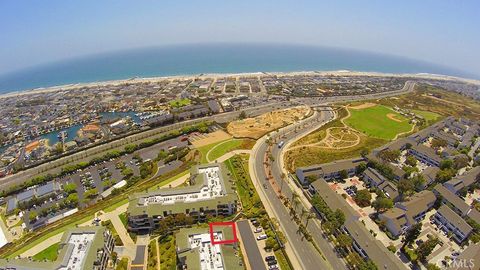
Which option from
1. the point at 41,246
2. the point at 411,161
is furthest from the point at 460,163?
the point at 41,246

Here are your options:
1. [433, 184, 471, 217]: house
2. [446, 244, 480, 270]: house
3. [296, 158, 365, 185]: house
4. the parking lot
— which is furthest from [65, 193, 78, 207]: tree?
[433, 184, 471, 217]: house

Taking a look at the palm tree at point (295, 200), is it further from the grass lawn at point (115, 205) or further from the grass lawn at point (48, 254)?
the grass lawn at point (48, 254)

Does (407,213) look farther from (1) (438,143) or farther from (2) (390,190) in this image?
(1) (438,143)

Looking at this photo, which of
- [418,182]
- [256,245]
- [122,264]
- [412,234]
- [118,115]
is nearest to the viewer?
[122,264]

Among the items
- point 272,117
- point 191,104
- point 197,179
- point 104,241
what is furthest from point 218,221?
point 191,104

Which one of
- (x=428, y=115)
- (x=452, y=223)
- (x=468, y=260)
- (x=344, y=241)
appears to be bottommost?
(x=468, y=260)

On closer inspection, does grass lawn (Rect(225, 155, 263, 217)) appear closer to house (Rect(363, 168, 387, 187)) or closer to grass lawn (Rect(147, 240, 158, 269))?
grass lawn (Rect(147, 240, 158, 269))

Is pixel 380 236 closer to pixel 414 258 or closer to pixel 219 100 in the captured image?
pixel 414 258
